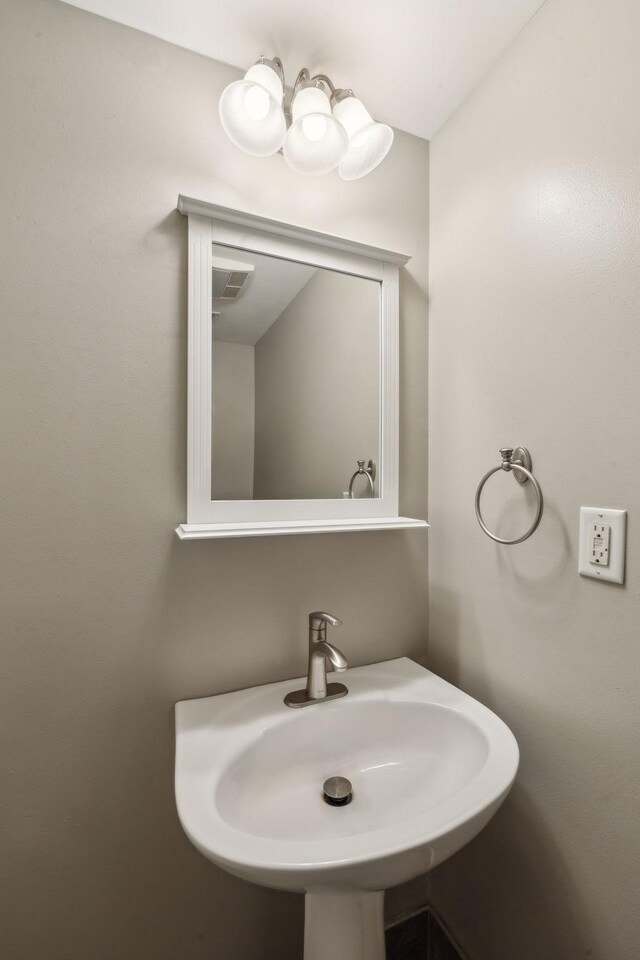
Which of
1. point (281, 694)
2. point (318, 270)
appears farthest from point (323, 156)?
point (281, 694)

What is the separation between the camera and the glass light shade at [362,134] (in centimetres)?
99

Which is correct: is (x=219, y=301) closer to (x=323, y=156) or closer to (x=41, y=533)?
(x=323, y=156)

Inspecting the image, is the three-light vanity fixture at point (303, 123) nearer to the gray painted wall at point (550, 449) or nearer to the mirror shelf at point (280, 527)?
the gray painted wall at point (550, 449)

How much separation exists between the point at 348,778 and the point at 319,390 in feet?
2.88

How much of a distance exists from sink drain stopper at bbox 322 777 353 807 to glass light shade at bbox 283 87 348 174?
51.8 inches

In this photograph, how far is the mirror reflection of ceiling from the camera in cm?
100

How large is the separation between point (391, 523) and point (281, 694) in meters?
0.47

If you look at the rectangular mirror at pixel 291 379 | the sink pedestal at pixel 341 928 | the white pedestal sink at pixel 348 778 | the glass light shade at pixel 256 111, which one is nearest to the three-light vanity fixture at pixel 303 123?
the glass light shade at pixel 256 111

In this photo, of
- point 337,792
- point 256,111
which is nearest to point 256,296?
point 256,111

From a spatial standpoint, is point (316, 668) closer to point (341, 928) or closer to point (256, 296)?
point (341, 928)

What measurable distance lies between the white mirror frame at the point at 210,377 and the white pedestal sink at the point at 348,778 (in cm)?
38

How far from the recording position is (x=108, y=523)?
917 millimetres

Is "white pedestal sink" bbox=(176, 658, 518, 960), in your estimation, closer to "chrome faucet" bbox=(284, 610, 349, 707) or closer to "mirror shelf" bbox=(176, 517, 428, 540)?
"chrome faucet" bbox=(284, 610, 349, 707)

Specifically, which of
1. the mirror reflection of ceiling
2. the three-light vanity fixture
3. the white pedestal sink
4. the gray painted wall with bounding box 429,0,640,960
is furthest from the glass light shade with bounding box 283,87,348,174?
the white pedestal sink
